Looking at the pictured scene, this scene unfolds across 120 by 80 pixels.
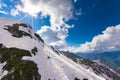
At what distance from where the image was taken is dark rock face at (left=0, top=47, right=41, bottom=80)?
82.4 m

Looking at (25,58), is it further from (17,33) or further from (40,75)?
Result: (17,33)

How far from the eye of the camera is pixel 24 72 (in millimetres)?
85250

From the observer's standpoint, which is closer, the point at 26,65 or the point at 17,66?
the point at 17,66

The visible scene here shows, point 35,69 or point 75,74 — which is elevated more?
point 75,74

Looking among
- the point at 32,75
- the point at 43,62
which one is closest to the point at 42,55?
the point at 43,62

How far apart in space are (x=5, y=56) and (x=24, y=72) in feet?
60.3

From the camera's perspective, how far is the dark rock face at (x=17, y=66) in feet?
270

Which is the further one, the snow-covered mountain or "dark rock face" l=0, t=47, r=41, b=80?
the snow-covered mountain

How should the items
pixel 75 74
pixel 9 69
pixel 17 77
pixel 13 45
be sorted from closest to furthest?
pixel 17 77
pixel 9 69
pixel 75 74
pixel 13 45

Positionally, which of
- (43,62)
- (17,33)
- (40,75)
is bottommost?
(40,75)

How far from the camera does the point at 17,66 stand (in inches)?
3450

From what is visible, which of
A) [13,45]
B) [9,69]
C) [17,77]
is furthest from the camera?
[13,45]

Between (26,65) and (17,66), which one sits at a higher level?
(26,65)

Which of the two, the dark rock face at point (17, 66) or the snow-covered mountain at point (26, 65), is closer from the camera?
the dark rock face at point (17, 66)
